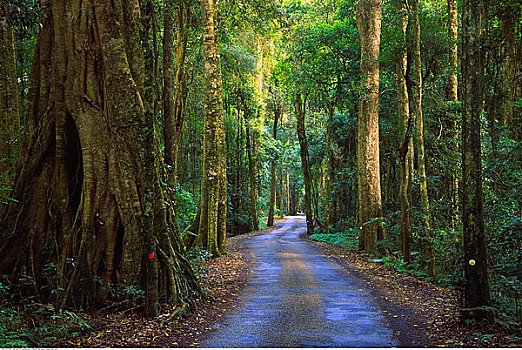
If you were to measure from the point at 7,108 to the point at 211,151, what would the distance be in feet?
25.4

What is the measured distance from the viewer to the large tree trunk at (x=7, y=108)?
11.0 meters

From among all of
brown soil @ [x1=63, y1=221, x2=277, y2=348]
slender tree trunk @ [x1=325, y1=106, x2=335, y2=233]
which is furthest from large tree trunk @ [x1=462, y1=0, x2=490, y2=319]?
slender tree trunk @ [x1=325, y1=106, x2=335, y2=233]

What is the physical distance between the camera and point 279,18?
1955 centimetres

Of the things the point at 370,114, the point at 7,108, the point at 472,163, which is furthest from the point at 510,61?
the point at 7,108

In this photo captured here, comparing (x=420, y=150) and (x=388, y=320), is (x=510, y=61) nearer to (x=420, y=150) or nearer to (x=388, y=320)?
(x=420, y=150)

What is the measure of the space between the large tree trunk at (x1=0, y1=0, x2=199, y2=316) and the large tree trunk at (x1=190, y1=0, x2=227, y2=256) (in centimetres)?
812

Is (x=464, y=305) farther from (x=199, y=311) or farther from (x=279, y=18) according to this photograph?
(x=279, y=18)

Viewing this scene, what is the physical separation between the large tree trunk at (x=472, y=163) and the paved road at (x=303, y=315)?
1622 millimetres

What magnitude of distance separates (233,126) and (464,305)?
29372 millimetres

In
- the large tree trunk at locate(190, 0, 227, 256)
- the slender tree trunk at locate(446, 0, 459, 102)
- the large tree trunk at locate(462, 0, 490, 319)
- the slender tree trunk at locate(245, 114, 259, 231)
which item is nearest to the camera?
the large tree trunk at locate(462, 0, 490, 319)

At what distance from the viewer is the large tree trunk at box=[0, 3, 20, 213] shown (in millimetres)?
10969

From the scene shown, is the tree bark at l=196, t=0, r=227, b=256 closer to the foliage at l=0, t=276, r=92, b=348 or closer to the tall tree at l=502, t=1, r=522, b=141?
the foliage at l=0, t=276, r=92, b=348

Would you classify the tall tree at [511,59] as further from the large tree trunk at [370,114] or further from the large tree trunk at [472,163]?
the large tree trunk at [472,163]

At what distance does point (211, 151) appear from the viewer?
56.6 ft
